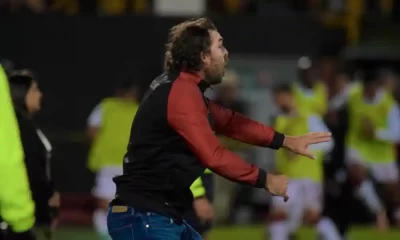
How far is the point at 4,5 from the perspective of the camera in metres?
16.7

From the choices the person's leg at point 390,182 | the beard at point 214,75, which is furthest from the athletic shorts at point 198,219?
the person's leg at point 390,182

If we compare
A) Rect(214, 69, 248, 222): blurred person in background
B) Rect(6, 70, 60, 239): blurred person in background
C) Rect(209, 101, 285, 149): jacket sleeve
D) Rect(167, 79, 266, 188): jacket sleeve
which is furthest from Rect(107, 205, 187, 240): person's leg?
Rect(214, 69, 248, 222): blurred person in background

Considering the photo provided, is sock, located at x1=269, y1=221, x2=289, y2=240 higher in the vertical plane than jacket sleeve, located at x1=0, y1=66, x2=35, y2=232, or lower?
lower

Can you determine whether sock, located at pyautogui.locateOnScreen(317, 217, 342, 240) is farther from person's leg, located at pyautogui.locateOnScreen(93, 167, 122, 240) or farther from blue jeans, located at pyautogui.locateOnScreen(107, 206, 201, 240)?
blue jeans, located at pyautogui.locateOnScreen(107, 206, 201, 240)

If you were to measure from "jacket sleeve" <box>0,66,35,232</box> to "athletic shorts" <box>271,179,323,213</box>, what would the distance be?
8.60 meters

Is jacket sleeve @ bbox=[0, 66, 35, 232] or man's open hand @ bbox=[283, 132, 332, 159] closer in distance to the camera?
jacket sleeve @ bbox=[0, 66, 35, 232]

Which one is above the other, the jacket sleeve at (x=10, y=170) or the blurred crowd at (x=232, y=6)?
the jacket sleeve at (x=10, y=170)

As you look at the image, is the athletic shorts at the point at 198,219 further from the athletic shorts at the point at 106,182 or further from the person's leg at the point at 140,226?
the athletic shorts at the point at 106,182

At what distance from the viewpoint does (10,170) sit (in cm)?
477

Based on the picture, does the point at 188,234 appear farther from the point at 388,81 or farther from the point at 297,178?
the point at 388,81

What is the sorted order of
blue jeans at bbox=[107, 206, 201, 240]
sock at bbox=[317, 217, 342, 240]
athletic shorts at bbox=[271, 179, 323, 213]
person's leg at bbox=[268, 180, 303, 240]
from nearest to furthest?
blue jeans at bbox=[107, 206, 201, 240], sock at bbox=[317, 217, 342, 240], athletic shorts at bbox=[271, 179, 323, 213], person's leg at bbox=[268, 180, 303, 240]

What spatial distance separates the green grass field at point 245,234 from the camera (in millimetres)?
14438

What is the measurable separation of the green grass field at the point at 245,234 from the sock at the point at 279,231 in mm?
693

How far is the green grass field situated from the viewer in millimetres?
14438
